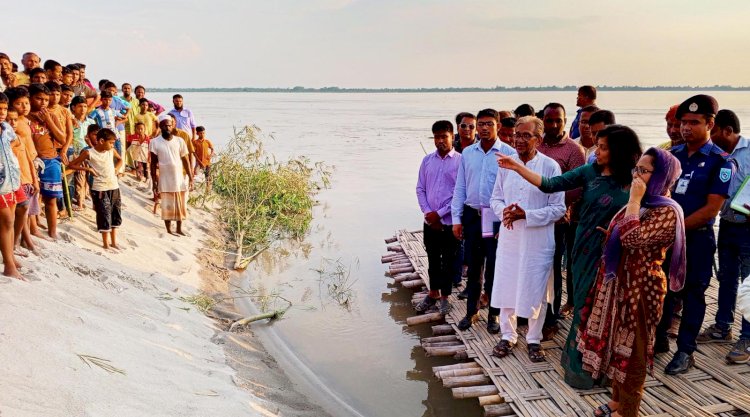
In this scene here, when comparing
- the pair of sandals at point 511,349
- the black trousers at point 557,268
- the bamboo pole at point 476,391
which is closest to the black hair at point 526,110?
the black trousers at point 557,268

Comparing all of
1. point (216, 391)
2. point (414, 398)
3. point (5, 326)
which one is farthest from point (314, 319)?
point (5, 326)

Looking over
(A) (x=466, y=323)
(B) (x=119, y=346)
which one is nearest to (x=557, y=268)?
(A) (x=466, y=323)

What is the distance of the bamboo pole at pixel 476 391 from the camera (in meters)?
3.61

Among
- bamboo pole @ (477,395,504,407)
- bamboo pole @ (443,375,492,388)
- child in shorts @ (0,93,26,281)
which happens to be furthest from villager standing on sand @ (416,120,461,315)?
child in shorts @ (0,93,26,281)

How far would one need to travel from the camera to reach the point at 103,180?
5.67 meters

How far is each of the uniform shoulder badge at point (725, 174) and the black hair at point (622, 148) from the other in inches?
27.6

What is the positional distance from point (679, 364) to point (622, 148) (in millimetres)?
1595

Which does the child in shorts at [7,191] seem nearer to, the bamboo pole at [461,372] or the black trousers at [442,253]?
the bamboo pole at [461,372]

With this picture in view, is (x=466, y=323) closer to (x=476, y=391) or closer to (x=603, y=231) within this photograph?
(x=476, y=391)

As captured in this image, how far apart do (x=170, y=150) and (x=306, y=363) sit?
11.6 feet

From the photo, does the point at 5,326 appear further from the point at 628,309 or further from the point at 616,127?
the point at 616,127

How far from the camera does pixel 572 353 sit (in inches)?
136

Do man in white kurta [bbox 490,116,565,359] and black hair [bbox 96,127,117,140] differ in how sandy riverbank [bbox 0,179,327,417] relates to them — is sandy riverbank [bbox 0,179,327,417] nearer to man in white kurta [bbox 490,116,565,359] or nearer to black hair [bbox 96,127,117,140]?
black hair [bbox 96,127,117,140]

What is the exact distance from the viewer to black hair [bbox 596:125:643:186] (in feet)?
10.1
